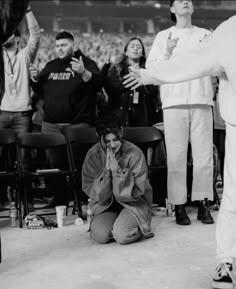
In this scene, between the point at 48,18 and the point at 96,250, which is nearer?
the point at 96,250

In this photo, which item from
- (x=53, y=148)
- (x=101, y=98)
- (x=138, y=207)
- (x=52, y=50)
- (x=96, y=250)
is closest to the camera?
(x=96, y=250)

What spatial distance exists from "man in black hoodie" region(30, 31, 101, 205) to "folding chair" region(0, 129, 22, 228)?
0.38 meters

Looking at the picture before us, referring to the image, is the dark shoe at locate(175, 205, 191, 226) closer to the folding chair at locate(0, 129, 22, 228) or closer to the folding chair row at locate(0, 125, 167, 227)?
the folding chair row at locate(0, 125, 167, 227)

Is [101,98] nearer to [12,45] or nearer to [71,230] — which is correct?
[12,45]

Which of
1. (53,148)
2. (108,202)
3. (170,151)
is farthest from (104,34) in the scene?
(108,202)

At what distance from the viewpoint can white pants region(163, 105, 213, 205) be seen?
4.07 metres

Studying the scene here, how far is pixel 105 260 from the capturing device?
3.24 metres

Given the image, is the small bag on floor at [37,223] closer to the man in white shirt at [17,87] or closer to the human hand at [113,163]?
the human hand at [113,163]

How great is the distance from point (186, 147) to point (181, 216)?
54cm

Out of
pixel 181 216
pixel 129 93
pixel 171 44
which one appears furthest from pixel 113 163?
pixel 129 93

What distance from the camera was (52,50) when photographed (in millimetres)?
6090

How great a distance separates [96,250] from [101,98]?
236 centimetres

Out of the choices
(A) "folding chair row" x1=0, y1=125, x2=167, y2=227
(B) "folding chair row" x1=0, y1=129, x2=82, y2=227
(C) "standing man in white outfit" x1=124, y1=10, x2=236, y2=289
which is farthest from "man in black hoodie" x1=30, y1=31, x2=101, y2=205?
(C) "standing man in white outfit" x1=124, y1=10, x2=236, y2=289

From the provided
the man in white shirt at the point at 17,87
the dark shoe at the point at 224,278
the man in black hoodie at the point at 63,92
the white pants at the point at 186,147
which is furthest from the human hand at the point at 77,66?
the dark shoe at the point at 224,278
